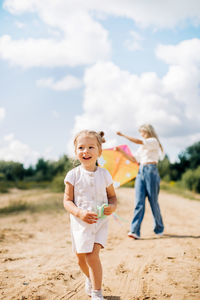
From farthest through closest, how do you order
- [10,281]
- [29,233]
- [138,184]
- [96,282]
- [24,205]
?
1. [24,205]
2. [29,233]
3. [138,184]
4. [10,281]
5. [96,282]

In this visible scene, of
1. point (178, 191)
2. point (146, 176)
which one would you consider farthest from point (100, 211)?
point (178, 191)

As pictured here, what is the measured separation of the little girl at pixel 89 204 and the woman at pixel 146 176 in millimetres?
2562

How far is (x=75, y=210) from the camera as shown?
2.57 metres

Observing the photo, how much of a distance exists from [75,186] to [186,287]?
4.98 ft

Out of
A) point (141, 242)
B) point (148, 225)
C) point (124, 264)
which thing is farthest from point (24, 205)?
point (124, 264)

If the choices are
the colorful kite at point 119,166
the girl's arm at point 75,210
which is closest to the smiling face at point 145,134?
the colorful kite at point 119,166

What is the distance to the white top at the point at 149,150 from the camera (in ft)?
17.7

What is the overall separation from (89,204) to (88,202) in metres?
0.02

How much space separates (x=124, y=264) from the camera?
3.79 m

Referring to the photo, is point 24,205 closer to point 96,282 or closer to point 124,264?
point 124,264

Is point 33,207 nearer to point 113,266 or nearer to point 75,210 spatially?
point 113,266

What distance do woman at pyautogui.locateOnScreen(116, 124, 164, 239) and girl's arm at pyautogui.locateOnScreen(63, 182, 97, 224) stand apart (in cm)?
270

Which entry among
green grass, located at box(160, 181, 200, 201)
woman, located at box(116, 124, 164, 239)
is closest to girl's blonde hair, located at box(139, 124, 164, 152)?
woman, located at box(116, 124, 164, 239)

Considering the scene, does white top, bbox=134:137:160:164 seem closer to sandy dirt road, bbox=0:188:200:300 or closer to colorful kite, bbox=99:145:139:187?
colorful kite, bbox=99:145:139:187
